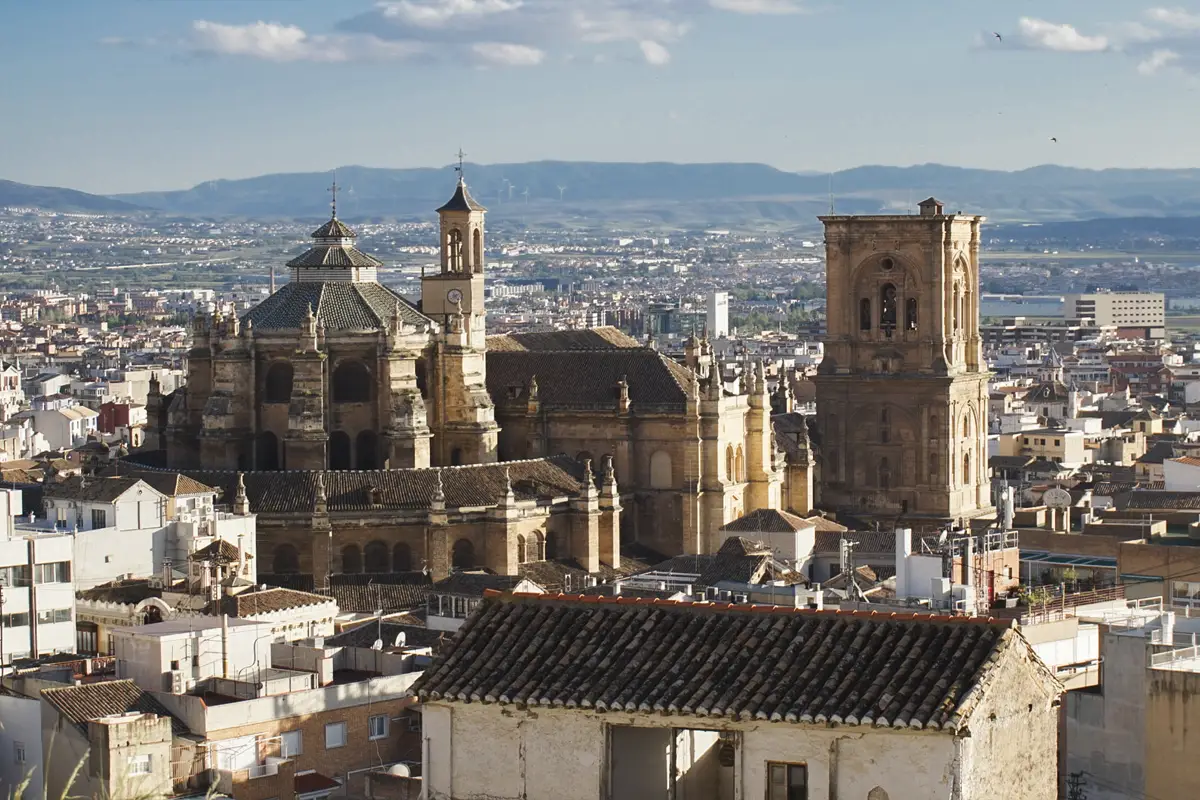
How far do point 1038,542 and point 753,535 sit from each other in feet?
63.0

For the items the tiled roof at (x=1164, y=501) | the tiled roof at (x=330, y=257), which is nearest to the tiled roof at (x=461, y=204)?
the tiled roof at (x=330, y=257)

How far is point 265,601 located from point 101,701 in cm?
1853

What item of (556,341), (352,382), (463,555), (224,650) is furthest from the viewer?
(556,341)

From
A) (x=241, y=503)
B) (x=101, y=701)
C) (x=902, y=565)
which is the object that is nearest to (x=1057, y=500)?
(x=241, y=503)

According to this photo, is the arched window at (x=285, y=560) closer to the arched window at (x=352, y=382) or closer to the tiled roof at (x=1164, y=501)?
the arched window at (x=352, y=382)

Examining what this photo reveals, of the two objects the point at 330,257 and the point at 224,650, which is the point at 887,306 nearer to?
the point at 330,257

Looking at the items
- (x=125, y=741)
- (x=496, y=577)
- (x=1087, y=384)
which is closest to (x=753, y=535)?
(x=496, y=577)

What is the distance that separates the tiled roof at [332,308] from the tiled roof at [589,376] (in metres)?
3.43

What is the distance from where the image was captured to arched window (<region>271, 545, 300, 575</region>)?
72125 millimetres

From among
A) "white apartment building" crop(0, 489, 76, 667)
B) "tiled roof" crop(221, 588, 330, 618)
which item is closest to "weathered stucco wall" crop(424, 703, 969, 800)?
"white apartment building" crop(0, 489, 76, 667)

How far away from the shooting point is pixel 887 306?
301ft

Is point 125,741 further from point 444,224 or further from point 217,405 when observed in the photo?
point 444,224

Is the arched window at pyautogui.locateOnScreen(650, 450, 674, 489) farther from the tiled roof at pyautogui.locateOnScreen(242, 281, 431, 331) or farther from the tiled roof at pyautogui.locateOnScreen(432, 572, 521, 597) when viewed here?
the tiled roof at pyautogui.locateOnScreen(432, 572, 521, 597)

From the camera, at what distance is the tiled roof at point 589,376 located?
82.2 m
